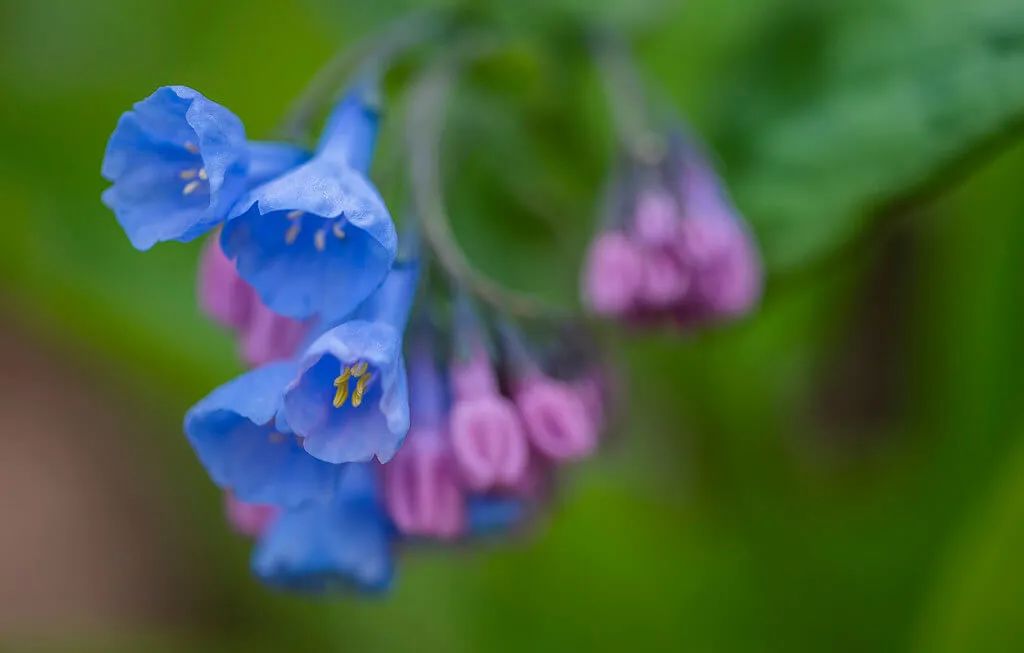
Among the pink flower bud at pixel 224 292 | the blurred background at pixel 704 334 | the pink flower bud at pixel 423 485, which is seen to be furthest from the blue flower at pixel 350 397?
the blurred background at pixel 704 334

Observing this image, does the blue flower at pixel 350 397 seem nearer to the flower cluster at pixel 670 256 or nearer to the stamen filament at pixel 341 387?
the stamen filament at pixel 341 387

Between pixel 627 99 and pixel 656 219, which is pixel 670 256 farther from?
pixel 627 99

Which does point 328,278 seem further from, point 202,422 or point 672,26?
point 672,26

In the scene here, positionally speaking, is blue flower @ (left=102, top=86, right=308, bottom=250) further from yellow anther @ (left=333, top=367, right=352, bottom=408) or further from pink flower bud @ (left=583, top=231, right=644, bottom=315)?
pink flower bud @ (left=583, top=231, right=644, bottom=315)

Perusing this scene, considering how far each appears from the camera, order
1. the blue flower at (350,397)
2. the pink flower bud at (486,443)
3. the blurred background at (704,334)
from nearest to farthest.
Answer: the blue flower at (350,397)
the pink flower bud at (486,443)
the blurred background at (704,334)

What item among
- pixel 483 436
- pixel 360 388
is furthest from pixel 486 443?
pixel 360 388

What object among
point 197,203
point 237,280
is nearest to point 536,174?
point 237,280

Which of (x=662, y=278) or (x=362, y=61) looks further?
(x=362, y=61)
